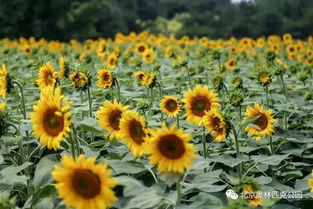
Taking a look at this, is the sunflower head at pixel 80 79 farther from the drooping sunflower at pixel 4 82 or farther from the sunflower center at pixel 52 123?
the sunflower center at pixel 52 123

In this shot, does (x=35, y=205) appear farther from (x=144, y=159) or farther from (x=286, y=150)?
(x=286, y=150)

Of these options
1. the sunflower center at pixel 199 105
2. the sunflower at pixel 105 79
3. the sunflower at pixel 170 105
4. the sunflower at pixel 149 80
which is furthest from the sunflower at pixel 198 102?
the sunflower at pixel 105 79

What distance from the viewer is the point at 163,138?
1.86 metres

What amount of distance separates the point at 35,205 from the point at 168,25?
24.1m

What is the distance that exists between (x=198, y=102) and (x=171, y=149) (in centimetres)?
103

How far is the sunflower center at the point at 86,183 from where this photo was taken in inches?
65.1

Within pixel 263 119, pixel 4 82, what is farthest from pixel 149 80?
pixel 4 82

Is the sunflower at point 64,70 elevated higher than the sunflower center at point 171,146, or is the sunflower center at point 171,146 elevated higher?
the sunflower at point 64,70

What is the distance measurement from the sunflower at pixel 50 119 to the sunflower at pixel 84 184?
26cm

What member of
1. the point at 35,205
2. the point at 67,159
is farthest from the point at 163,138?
the point at 35,205

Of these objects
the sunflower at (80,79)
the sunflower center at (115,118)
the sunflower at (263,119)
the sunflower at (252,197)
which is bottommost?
the sunflower at (252,197)

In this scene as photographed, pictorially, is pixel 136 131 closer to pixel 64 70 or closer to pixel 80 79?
pixel 80 79

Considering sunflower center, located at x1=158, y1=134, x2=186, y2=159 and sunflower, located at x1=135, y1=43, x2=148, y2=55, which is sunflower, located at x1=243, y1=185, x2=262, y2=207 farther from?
sunflower, located at x1=135, y1=43, x2=148, y2=55

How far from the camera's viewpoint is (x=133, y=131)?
2.18 m
